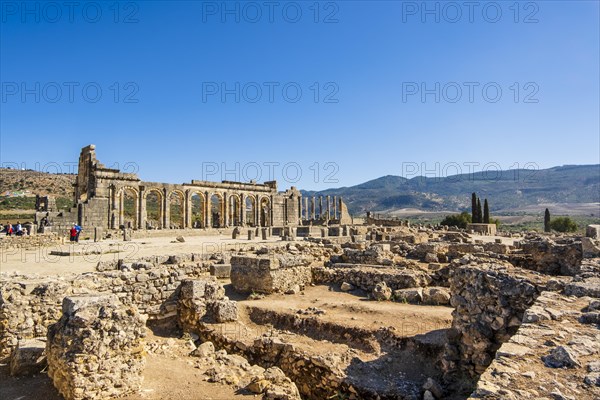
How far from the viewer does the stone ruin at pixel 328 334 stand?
3451 millimetres

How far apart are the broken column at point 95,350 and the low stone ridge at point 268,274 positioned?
5542 millimetres

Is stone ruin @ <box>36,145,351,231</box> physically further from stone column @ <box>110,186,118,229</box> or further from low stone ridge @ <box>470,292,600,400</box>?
low stone ridge @ <box>470,292,600,400</box>

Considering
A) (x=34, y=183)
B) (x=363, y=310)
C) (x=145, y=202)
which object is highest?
(x=34, y=183)

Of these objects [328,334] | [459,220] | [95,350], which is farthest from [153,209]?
[95,350]

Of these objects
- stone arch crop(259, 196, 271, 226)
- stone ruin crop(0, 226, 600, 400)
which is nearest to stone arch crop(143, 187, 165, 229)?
stone arch crop(259, 196, 271, 226)

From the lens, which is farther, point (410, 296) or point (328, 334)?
point (410, 296)

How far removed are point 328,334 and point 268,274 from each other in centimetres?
318

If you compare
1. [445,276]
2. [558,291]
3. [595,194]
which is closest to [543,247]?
[445,276]

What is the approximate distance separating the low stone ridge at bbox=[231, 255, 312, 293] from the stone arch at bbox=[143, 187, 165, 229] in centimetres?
2606

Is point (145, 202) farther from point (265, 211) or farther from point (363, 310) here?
point (363, 310)

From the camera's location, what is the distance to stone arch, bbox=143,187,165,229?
35.4m

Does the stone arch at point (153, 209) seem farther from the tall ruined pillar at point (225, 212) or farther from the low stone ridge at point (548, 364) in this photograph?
the low stone ridge at point (548, 364)

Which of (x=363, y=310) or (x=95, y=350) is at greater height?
(x=95, y=350)

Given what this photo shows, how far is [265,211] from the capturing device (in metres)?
50.5
